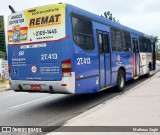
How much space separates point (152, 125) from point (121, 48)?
296 inches

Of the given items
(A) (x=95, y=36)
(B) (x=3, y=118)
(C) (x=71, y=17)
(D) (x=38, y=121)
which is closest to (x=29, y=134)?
(D) (x=38, y=121)

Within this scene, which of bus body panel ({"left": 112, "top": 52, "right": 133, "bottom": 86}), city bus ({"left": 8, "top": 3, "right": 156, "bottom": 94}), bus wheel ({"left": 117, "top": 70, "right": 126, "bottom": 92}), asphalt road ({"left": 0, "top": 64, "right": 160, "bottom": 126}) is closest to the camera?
asphalt road ({"left": 0, "top": 64, "right": 160, "bottom": 126})

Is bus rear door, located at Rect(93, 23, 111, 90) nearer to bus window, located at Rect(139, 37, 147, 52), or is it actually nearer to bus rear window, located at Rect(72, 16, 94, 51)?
bus rear window, located at Rect(72, 16, 94, 51)

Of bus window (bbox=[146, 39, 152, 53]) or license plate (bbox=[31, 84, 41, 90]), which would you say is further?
bus window (bbox=[146, 39, 152, 53])

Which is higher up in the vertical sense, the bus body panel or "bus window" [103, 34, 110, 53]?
"bus window" [103, 34, 110, 53]

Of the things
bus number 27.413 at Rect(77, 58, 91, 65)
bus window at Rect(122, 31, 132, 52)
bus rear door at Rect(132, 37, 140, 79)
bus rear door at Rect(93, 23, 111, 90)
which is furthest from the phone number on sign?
bus rear door at Rect(132, 37, 140, 79)

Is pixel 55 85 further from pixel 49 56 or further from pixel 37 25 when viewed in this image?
pixel 37 25

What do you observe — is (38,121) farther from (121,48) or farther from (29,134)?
(121,48)

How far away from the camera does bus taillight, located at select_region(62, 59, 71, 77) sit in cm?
865

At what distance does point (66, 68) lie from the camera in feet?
28.5

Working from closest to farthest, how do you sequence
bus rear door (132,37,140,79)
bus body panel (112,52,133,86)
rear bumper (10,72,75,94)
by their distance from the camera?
rear bumper (10,72,75,94), bus body panel (112,52,133,86), bus rear door (132,37,140,79)

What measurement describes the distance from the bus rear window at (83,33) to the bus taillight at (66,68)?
0.77 meters

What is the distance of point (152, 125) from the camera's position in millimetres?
6359

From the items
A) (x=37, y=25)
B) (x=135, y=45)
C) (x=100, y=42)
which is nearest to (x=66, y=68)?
(x=37, y=25)
